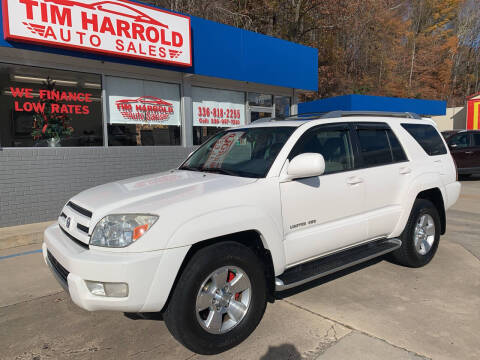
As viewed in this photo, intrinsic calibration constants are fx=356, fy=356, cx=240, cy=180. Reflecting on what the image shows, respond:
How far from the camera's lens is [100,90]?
7.52m

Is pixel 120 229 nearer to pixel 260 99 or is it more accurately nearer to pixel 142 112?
pixel 142 112

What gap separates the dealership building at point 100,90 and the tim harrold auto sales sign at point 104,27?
2 centimetres

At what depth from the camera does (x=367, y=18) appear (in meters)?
27.4

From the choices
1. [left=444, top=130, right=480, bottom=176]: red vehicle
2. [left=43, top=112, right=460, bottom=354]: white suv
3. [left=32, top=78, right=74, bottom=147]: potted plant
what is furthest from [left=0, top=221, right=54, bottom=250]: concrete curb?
[left=444, top=130, right=480, bottom=176]: red vehicle

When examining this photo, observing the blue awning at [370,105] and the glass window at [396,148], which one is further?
the blue awning at [370,105]

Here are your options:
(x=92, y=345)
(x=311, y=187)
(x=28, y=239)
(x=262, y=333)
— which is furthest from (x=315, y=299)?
(x=28, y=239)

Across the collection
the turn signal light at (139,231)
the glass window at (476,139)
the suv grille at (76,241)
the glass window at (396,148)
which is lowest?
the suv grille at (76,241)

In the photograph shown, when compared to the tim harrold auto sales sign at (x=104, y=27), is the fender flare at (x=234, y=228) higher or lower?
lower

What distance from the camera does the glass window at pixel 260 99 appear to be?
10.5 meters

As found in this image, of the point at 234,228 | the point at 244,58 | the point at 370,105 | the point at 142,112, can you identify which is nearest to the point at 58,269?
the point at 234,228

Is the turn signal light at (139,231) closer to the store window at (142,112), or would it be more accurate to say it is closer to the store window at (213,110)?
the store window at (142,112)

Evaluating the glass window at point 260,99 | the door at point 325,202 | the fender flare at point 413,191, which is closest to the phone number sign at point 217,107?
the glass window at point 260,99

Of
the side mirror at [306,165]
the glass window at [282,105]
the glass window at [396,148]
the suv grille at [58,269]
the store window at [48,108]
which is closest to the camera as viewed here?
the suv grille at [58,269]

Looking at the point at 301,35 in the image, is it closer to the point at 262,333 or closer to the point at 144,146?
the point at 144,146
